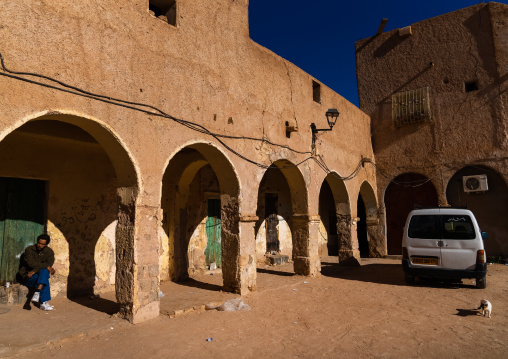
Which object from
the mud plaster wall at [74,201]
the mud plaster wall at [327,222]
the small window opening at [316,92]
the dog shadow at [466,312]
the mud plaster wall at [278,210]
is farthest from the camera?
the mud plaster wall at [327,222]

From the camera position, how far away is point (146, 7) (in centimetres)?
553

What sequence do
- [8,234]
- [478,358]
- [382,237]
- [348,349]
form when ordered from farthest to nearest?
[382,237]
[8,234]
[348,349]
[478,358]

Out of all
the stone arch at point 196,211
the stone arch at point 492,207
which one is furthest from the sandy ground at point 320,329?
the stone arch at point 492,207

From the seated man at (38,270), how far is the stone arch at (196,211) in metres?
2.81

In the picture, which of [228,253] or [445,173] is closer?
[228,253]

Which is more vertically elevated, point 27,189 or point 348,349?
point 27,189

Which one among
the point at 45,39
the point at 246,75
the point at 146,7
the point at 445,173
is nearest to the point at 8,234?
the point at 45,39

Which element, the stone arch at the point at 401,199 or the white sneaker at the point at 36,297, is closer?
the white sneaker at the point at 36,297

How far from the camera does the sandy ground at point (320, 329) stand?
3.99 meters

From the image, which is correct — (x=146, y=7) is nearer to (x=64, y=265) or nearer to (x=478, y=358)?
(x=64, y=265)

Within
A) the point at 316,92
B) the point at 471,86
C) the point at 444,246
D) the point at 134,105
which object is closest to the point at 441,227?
the point at 444,246

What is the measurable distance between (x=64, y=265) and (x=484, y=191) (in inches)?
488

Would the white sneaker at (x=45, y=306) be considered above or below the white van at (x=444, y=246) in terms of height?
below

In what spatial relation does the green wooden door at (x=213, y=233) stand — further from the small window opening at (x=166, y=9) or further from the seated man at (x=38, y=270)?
the small window opening at (x=166, y=9)
